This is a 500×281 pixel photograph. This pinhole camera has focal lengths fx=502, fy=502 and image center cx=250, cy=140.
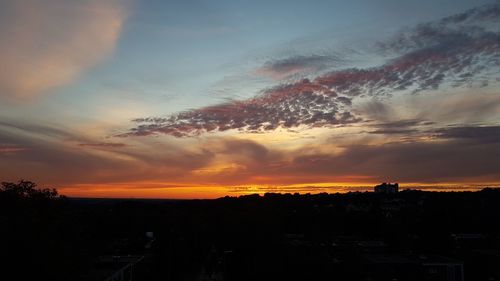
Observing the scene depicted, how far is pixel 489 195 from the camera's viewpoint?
116812 mm

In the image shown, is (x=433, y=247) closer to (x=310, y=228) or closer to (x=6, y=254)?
(x=310, y=228)

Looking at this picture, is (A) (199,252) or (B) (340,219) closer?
(A) (199,252)

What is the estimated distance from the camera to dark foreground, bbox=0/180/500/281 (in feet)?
99.7

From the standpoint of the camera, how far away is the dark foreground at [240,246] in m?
30.4

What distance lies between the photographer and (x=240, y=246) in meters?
56.3

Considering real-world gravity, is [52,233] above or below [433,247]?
above

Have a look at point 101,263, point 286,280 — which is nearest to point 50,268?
point 101,263

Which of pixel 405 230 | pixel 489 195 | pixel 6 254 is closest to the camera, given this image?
pixel 6 254

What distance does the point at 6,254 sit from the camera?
1123 inches

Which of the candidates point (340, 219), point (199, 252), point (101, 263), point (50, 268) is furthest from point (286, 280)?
point (340, 219)

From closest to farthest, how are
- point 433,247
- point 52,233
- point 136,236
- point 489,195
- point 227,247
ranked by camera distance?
1. point 52,233
2. point 433,247
3. point 227,247
4. point 136,236
5. point 489,195

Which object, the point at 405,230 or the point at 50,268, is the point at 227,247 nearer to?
the point at 405,230

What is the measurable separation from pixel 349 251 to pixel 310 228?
102 ft

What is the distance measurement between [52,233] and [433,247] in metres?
46.6
